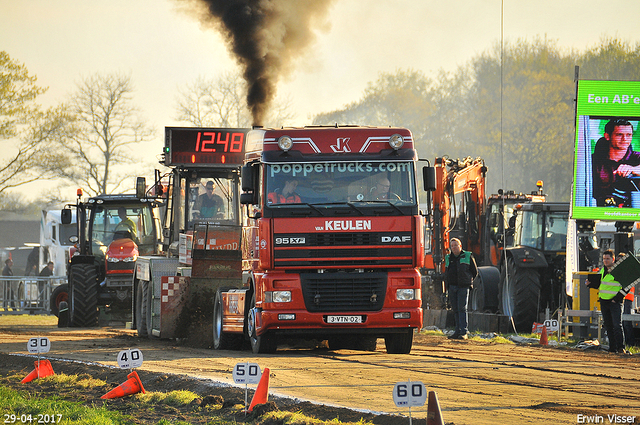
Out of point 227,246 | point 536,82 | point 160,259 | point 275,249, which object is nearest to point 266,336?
point 275,249

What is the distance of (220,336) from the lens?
15.8 metres

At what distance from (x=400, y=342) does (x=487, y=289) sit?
7.74 meters

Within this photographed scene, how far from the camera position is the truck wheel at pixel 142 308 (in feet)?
61.1

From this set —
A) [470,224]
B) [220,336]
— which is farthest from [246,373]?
[470,224]

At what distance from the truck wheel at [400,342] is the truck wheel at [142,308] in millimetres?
5904

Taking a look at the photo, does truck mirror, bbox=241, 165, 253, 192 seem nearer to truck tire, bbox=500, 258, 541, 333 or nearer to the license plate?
the license plate

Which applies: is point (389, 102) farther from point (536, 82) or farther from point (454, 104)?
point (536, 82)

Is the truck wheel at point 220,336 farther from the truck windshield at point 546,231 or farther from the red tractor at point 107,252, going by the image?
the truck windshield at point 546,231

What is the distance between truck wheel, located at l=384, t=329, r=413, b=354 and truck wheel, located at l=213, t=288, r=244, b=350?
2.56 metres

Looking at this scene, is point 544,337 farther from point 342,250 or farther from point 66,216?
point 66,216

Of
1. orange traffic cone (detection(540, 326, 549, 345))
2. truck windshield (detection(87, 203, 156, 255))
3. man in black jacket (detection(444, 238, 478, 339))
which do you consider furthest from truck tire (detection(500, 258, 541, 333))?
truck windshield (detection(87, 203, 156, 255))

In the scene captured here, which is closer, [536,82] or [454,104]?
[536,82]

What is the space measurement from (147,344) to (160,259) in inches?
69.7

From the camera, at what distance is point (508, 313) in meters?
20.9
